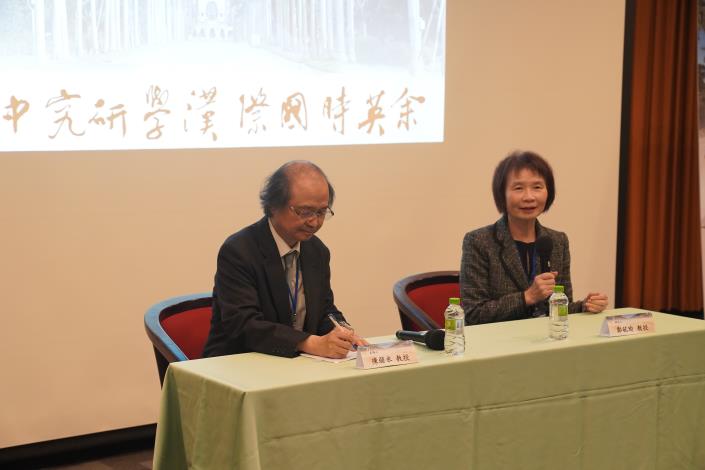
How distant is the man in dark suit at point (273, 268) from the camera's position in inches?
104

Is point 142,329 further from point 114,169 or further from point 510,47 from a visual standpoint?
point 510,47

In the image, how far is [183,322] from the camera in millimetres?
3105

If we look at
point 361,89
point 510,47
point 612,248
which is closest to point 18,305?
point 361,89

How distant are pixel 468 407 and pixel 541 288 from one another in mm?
684

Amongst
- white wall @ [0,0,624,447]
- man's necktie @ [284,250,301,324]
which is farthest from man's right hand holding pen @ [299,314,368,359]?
white wall @ [0,0,624,447]

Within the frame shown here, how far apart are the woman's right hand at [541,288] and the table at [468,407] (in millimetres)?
100

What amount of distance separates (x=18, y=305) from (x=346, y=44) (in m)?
1.89

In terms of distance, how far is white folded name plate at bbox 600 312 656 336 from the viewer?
2.77m

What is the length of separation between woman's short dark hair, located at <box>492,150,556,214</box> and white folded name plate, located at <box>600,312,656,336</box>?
23.3 inches

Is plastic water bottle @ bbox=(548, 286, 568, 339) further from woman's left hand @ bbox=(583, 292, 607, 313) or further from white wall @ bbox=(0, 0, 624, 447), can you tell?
white wall @ bbox=(0, 0, 624, 447)

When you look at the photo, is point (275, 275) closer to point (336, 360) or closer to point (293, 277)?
point (293, 277)

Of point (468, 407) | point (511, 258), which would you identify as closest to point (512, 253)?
point (511, 258)

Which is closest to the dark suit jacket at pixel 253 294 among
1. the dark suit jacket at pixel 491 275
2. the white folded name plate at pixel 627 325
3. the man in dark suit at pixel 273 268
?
the man in dark suit at pixel 273 268

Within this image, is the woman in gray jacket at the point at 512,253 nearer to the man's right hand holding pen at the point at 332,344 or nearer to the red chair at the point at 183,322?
the man's right hand holding pen at the point at 332,344
